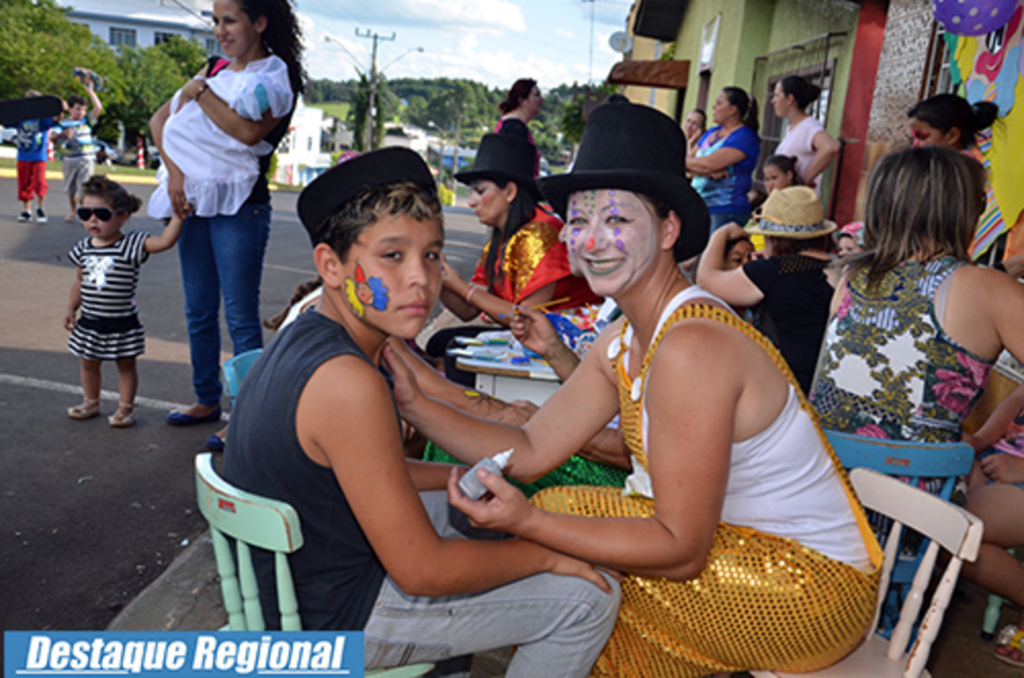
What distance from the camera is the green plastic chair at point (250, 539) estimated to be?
60.5 inches

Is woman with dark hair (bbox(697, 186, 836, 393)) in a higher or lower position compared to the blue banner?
higher

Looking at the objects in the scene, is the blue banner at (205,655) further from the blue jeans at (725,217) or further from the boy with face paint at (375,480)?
the blue jeans at (725,217)

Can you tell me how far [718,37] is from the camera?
38.7 ft

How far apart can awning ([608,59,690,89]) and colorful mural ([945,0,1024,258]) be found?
11640 mm

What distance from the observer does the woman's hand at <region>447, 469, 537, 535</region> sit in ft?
5.14

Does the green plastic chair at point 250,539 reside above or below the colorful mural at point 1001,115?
below

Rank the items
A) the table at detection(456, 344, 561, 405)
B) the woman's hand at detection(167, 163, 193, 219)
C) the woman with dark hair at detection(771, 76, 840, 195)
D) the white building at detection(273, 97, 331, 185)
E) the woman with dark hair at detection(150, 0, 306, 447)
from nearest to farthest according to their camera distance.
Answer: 1. the table at detection(456, 344, 561, 405)
2. the woman with dark hair at detection(150, 0, 306, 447)
3. the woman's hand at detection(167, 163, 193, 219)
4. the woman with dark hair at detection(771, 76, 840, 195)
5. the white building at detection(273, 97, 331, 185)

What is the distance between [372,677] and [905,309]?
1880 millimetres

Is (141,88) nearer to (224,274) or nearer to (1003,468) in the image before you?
(224,274)

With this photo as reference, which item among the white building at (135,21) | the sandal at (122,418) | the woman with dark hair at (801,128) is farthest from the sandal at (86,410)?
the white building at (135,21)

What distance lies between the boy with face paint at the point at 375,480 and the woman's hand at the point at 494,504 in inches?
2.3

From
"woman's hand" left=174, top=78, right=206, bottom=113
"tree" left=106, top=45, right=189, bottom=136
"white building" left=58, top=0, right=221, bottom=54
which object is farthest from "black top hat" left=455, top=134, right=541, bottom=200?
"white building" left=58, top=0, right=221, bottom=54

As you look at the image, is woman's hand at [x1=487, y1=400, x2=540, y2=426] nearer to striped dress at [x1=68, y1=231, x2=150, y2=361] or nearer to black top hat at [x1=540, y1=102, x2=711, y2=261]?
black top hat at [x1=540, y1=102, x2=711, y2=261]

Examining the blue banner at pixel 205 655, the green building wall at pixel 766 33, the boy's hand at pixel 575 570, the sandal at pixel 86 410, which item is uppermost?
the green building wall at pixel 766 33
